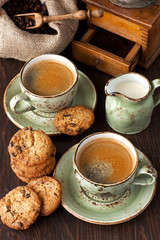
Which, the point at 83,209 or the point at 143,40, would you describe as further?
the point at 143,40

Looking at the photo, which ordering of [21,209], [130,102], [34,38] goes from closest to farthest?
[21,209] → [130,102] → [34,38]

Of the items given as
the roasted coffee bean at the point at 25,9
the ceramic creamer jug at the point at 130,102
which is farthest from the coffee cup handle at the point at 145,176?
the roasted coffee bean at the point at 25,9

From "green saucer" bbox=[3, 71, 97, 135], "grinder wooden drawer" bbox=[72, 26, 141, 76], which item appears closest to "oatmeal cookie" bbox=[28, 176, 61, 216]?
"green saucer" bbox=[3, 71, 97, 135]

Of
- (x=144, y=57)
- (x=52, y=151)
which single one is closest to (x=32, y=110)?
(x=52, y=151)

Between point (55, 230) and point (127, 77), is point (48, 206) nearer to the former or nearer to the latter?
point (55, 230)

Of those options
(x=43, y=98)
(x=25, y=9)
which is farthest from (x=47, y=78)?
(x=25, y=9)

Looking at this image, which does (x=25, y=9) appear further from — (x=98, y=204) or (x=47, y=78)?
(x=98, y=204)
